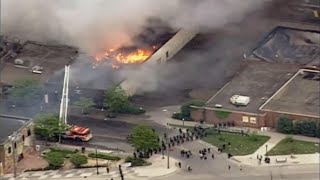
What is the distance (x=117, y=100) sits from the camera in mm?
68000

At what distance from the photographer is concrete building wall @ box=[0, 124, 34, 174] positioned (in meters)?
63.0

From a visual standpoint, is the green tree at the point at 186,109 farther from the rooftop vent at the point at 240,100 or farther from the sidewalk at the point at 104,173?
the sidewalk at the point at 104,173

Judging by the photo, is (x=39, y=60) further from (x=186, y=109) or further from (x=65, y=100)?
(x=186, y=109)

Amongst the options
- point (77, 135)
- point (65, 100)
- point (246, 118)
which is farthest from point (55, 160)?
point (246, 118)

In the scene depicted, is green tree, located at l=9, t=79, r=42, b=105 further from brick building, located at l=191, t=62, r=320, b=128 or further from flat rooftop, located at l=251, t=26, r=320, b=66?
flat rooftop, located at l=251, t=26, r=320, b=66

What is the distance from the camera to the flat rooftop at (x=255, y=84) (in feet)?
222

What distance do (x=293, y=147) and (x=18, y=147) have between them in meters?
10.0

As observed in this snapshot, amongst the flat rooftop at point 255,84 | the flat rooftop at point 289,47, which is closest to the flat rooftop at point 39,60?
the flat rooftop at point 255,84

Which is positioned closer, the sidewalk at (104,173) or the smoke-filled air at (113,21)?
Result: the sidewalk at (104,173)

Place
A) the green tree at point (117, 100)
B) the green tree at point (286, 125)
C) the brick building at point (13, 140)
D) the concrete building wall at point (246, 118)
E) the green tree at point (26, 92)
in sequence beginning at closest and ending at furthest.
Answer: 1. the brick building at point (13, 140)
2. the green tree at point (286, 125)
3. the concrete building wall at point (246, 118)
4. the green tree at point (117, 100)
5. the green tree at point (26, 92)

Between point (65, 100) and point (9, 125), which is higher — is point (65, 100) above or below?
above

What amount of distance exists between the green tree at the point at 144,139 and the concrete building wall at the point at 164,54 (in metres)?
5.50

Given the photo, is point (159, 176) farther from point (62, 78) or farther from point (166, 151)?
point (62, 78)

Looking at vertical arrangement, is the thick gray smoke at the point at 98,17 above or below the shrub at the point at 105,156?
above
